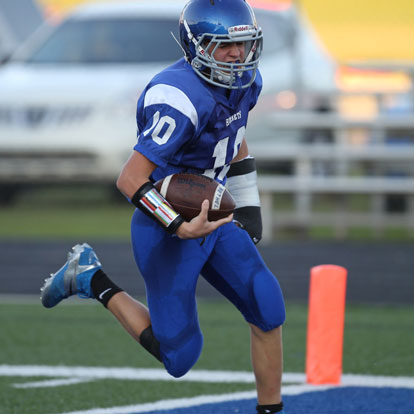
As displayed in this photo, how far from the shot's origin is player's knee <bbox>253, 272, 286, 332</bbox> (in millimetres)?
3848

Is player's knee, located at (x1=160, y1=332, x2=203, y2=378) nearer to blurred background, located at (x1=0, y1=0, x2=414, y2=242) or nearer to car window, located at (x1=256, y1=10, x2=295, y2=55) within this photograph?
blurred background, located at (x1=0, y1=0, x2=414, y2=242)

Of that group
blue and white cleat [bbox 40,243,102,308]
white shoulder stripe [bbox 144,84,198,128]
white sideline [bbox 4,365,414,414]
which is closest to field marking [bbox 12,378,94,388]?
white sideline [bbox 4,365,414,414]

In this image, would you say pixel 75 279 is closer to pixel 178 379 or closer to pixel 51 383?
pixel 51 383

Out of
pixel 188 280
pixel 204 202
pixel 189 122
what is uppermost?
pixel 189 122

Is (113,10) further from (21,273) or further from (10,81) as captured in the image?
(21,273)

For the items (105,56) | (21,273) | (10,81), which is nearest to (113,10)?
(105,56)

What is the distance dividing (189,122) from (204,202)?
286mm

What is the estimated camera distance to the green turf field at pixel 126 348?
458cm

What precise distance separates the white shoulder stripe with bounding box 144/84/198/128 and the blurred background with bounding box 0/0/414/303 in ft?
16.5

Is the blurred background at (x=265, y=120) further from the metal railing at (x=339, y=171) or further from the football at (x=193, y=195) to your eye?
the football at (x=193, y=195)

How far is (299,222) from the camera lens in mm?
10266

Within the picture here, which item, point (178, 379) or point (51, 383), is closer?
point (51, 383)

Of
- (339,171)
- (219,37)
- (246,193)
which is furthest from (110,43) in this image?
(219,37)

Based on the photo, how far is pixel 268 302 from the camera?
384cm
